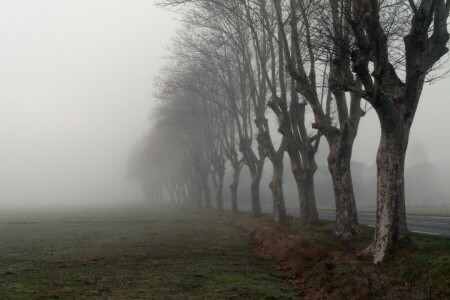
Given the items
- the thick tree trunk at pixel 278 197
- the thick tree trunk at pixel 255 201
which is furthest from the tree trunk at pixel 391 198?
the thick tree trunk at pixel 255 201

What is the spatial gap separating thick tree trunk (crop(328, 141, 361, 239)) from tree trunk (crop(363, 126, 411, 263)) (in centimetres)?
556

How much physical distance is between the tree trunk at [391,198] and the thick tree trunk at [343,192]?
18.2ft

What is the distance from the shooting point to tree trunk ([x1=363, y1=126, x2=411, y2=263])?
42.8ft

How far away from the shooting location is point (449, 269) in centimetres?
1002

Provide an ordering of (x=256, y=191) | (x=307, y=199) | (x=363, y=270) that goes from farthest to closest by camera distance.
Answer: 1. (x=256, y=191)
2. (x=307, y=199)
3. (x=363, y=270)

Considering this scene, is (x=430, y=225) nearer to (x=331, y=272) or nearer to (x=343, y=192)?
(x=343, y=192)

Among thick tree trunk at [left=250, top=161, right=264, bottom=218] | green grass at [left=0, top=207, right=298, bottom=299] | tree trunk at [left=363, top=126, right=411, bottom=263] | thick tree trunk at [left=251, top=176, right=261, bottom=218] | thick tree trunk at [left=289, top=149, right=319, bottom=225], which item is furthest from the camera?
thick tree trunk at [left=250, top=161, right=264, bottom=218]

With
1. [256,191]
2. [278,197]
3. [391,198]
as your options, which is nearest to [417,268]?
[391,198]

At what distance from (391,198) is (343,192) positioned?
624 cm

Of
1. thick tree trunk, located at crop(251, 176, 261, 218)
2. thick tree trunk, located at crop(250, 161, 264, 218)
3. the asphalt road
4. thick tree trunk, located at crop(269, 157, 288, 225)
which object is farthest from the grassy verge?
thick tree trunk, located at crop(250, 161, 264, 218)

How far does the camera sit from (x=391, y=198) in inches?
517

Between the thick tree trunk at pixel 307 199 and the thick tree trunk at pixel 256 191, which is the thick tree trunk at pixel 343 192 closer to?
the thick tree trunk at pixel 307 199

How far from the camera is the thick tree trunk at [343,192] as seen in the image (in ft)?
62.6

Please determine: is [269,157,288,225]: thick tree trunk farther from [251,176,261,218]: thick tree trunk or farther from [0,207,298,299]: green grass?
[0,207,298,299]: green grass
